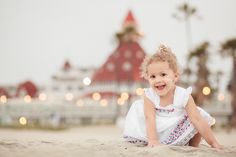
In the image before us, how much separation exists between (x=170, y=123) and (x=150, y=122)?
0.18 meters

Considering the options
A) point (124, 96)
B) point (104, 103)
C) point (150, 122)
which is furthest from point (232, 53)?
point (150, 122)

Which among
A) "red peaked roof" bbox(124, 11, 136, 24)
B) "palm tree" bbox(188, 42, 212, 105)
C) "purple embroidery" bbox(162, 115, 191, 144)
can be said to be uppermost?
"red peaked roof" bbox(124, 11, 136, 24)

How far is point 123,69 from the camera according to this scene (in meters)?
35.5

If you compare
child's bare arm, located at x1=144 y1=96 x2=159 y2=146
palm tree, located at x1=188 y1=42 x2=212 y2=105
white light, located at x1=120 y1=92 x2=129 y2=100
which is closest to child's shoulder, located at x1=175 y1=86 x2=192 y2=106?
child's bare arm, located at x1=144 y1=96 x2=159 y2=146

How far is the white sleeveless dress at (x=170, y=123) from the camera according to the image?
157 inches

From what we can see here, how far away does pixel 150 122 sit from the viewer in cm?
390

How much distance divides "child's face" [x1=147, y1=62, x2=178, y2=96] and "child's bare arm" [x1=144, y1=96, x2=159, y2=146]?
13 cm

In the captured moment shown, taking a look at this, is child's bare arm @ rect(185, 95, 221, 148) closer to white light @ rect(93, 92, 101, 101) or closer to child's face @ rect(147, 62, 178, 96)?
child's face @ rect(147, 62, 178, 96)

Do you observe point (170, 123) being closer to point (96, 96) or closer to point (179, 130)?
point (179, 130)

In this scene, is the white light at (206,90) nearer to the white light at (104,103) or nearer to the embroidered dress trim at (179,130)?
the white light at (104,103)

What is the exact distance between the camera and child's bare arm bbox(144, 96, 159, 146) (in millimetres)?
3812

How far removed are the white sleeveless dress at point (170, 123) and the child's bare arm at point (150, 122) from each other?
5 cm

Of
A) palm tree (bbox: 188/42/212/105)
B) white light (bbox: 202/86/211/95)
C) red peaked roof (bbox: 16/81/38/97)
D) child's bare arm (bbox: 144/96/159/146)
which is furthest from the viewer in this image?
red peaked roof (bbox: 16/81/38/97)

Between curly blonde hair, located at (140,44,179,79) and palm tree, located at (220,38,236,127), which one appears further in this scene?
palm tree, located at (220,38,236,127)
